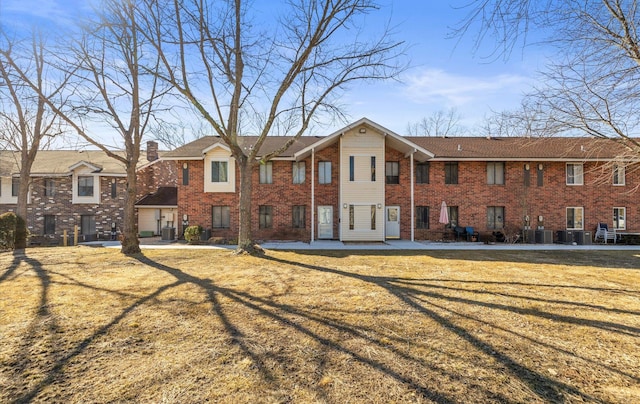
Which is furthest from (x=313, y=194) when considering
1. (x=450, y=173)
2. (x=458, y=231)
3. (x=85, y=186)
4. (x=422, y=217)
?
(x=85, y=186)

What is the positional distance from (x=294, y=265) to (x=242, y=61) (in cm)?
855

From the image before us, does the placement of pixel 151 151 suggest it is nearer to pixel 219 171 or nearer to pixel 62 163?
pixel 62 163

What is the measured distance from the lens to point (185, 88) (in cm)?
1165

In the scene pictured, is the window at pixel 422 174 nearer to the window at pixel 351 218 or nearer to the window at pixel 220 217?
the window at pixel 351 218

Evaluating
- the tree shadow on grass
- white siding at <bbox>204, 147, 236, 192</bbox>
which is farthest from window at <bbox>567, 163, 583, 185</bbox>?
white siding at <bbox>204, 147, 236, 192</bbox>

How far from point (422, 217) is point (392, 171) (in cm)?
322

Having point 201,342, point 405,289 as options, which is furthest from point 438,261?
point 201,342

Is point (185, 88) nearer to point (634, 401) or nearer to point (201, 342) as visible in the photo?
point (201, 342)

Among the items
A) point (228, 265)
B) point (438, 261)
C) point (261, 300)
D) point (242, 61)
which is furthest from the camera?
point (242, 61)

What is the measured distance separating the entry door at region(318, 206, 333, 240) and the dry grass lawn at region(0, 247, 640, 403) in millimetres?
9391

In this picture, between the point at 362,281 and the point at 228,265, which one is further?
the point at 228,265

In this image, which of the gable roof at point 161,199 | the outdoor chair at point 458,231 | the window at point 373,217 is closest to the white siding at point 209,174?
the gable roof at point 161,199

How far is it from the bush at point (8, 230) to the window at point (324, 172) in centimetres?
1505

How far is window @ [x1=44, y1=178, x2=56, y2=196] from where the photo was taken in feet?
69.6
